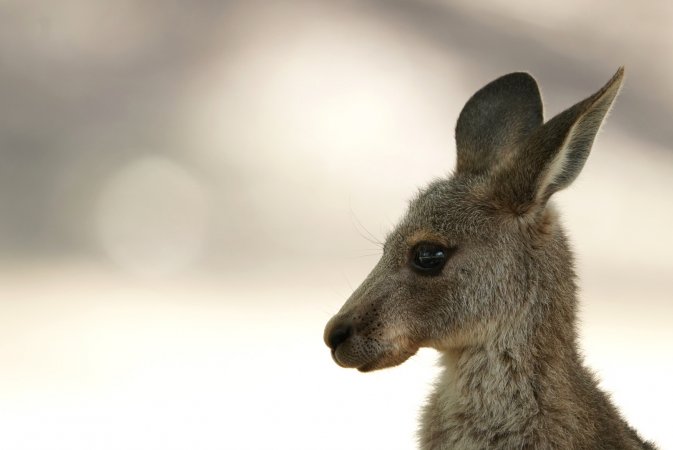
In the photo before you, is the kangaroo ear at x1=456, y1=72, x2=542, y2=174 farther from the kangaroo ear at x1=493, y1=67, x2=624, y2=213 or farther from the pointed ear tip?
the pointed ear tip

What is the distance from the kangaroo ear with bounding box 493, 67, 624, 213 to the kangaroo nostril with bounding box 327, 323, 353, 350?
1309mm

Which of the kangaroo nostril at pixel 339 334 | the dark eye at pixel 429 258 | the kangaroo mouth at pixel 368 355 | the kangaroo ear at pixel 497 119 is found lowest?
the kangaroo mouth at pixel 368 355

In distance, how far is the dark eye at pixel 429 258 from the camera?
6.07m

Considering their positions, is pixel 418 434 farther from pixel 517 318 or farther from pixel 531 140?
pixel 531 140

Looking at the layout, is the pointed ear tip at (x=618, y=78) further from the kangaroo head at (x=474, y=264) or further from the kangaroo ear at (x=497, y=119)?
the kangaroo ear at (x=497, y=119)

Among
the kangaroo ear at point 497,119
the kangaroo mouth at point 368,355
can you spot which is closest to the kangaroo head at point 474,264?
the kangaroo mouth at point 368,355

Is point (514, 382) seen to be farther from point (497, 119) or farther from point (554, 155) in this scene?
point (497, 119)

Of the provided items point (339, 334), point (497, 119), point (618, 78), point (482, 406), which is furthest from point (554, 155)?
point (339, 334)

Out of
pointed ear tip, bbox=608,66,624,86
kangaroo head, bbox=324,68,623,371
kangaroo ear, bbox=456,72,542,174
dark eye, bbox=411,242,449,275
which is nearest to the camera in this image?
pointed ear tip, bbox=608,66,624,86

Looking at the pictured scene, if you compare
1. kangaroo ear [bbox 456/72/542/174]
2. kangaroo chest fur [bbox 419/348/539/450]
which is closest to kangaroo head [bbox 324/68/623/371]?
kangaroo chest fur [bbox 419/348/539/450]

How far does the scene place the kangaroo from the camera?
19.1 feet

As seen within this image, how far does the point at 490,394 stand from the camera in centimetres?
589

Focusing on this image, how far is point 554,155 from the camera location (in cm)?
581

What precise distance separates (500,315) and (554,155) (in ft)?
3.36
